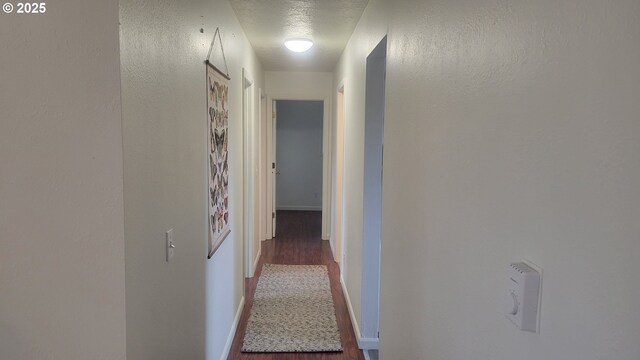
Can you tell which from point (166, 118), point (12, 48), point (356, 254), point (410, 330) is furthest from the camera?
point (356, 254)

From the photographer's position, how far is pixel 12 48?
1.12 meters

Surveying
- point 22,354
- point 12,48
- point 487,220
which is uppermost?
point 12,48

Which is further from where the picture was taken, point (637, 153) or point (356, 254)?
point (356, 254)

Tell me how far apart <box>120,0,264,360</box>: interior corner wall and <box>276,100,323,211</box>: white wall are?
213 inches

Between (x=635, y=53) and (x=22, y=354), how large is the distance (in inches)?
59.9

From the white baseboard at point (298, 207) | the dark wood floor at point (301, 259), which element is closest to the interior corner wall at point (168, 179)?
the dark wood floor at point (301, 259)

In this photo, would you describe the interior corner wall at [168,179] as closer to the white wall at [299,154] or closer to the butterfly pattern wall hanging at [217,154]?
the butterfly pattern wall hanging at [217,154]

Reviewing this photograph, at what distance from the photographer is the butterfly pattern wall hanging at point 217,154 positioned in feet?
7.26

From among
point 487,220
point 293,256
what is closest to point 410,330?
point 487,220

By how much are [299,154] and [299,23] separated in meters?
4.99

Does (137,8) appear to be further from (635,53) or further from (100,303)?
(635,53)

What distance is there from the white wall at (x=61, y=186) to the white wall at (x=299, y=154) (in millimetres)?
6816

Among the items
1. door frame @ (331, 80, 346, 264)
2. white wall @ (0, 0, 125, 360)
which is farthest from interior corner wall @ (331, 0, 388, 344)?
white wall @ (0, 0, 125, 360)

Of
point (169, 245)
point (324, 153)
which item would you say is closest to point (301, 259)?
point (324, 153)
